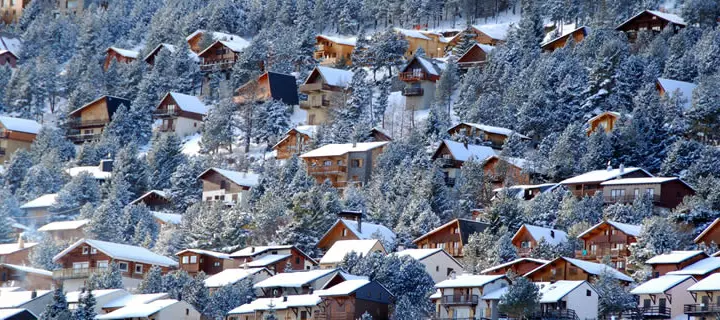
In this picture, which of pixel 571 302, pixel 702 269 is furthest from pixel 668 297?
pixel 571 302

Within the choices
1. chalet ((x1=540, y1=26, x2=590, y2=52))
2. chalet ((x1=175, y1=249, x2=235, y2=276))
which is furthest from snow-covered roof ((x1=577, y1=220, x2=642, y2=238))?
chalet ((x1=540, y1=26, x2=590, y2=52))

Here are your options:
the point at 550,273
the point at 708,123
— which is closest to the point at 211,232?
the point at 550,273

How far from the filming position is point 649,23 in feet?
405

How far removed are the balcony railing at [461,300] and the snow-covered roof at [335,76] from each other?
50.9m

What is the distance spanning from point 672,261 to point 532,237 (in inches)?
437

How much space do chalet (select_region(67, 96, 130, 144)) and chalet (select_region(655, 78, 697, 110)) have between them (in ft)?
159

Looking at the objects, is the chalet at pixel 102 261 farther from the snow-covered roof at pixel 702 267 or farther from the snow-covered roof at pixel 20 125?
the snow-covered roof at pixel 20 125

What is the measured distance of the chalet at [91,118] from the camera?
431 ft

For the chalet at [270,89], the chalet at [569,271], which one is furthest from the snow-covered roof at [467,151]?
the chalet at [569,271]

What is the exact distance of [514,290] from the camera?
7088 cm

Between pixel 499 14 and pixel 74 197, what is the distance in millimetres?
57075

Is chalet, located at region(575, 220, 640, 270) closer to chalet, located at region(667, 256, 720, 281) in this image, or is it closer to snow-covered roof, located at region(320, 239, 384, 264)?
chalet, located at region(667, 256, 720, 281)

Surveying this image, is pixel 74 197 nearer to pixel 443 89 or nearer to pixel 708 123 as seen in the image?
pixel 443 89

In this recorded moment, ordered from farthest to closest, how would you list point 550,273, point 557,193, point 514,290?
1. point 557,193
2. point 550,273
3. point 514,290
